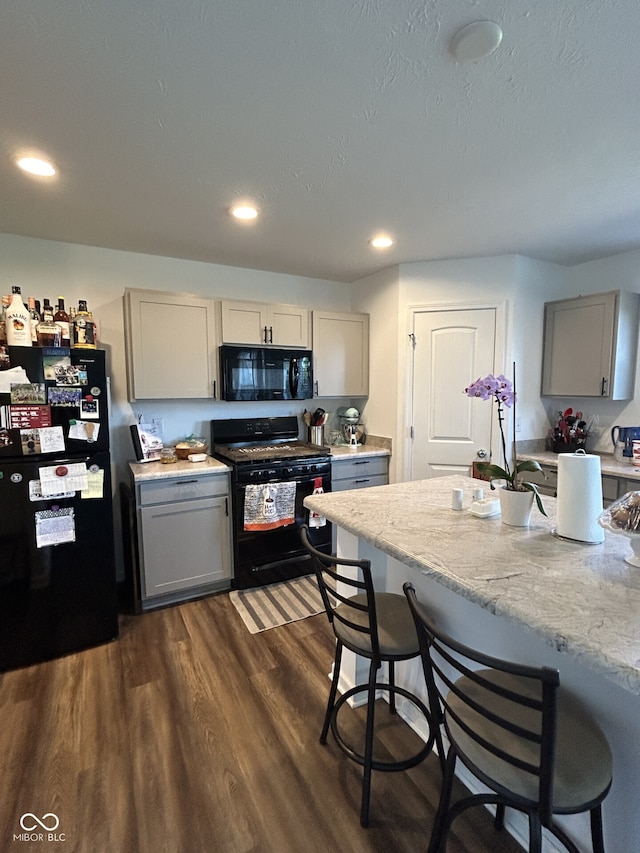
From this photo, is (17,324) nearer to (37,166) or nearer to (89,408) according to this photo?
(89,408)

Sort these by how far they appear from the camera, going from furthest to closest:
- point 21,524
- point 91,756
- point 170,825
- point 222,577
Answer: point 222,577 → point 21,524 → point 91,756 → point 170,825

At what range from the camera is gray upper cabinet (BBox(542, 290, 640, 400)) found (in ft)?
Answer: 9.74

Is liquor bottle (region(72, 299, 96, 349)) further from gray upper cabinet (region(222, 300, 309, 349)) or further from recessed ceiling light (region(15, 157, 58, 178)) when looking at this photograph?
gray upper cabinet (region(222, 300, 309, 349))

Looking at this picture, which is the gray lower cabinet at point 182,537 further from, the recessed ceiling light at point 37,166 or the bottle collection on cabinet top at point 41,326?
the recessed ceiling light at point 37,166

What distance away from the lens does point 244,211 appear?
230 centimetres

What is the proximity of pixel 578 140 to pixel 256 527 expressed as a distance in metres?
2.73

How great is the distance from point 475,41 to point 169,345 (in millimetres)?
2382

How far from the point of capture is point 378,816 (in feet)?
4.47

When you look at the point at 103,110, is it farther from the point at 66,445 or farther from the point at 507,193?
the point at 507,193

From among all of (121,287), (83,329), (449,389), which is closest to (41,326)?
(83,329)

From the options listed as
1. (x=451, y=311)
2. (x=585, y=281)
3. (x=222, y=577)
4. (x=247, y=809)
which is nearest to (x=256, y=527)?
(x=222, y=577)

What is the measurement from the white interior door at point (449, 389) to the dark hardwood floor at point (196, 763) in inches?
69.8

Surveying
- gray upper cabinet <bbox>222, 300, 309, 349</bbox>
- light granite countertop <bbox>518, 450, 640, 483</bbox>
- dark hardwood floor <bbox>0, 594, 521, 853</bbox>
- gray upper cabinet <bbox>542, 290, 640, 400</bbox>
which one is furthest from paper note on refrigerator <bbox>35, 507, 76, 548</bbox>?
gray upper cabinet <bbox>542, 290, 640, 400</bbox>

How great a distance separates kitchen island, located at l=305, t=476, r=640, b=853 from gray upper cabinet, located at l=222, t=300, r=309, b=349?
191cm
